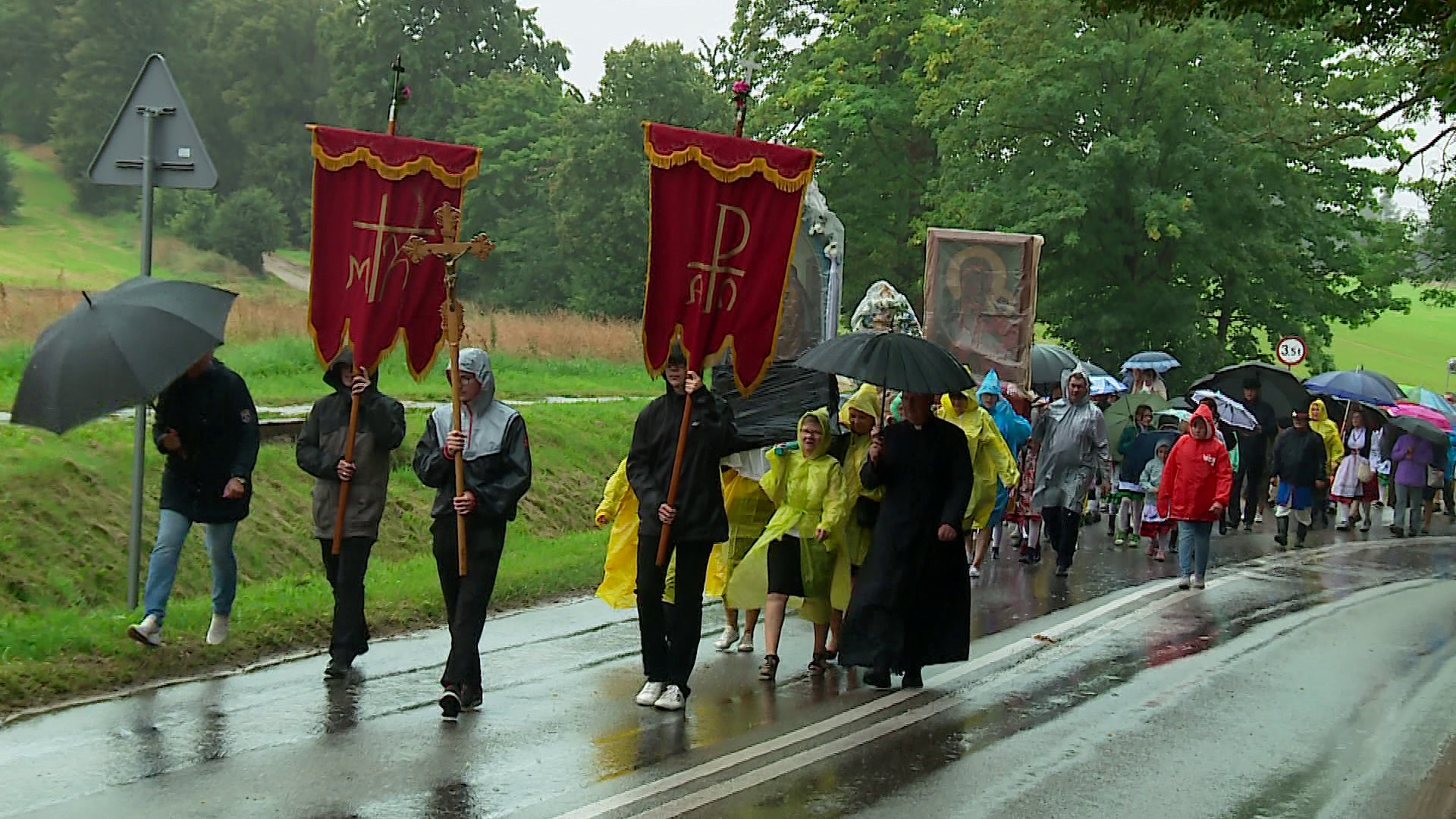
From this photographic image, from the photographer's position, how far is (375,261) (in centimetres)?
912

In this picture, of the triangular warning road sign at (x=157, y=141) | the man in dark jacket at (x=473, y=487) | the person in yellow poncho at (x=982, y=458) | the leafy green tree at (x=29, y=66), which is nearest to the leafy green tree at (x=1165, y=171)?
the person in yellow poncho at (x=982, y=458)

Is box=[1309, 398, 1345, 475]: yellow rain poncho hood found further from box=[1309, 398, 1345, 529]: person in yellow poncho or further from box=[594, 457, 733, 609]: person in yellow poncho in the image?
box=[594, 457, 733, 609]: person in yellow poncho

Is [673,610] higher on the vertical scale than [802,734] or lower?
higher

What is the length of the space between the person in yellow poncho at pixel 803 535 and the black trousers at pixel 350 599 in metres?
2.27

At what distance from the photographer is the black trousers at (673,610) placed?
8.73m

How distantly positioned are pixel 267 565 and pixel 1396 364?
239 ft

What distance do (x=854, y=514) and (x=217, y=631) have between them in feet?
12.0

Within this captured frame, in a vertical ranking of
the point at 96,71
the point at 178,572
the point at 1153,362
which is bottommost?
the point at 178,572

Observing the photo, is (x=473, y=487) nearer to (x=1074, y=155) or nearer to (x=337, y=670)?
(x=337, y=670)

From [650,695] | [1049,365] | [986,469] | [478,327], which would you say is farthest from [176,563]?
[478,327]

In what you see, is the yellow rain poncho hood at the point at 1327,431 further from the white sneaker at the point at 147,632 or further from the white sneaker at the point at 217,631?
the white sneaker at the point at 147,632

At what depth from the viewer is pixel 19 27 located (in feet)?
279

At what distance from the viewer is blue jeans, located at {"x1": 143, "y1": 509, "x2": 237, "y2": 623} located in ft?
29.4

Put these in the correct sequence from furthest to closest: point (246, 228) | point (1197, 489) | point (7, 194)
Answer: point (7, 194), point (246, 228), point (1197, 489)
